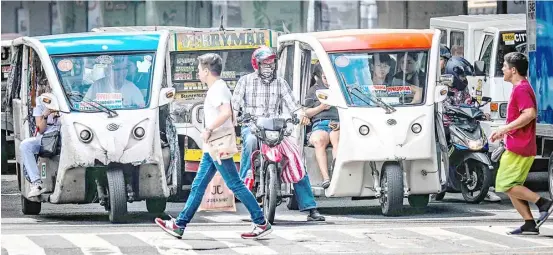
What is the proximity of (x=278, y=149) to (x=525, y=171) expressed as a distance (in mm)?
2642

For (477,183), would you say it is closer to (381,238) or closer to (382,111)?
(382,111)

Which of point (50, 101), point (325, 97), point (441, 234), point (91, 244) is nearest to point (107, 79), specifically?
point (50, 101)

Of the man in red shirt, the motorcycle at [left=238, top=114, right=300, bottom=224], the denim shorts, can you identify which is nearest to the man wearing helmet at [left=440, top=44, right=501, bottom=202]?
the denim shorts

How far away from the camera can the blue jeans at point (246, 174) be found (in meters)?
16.0

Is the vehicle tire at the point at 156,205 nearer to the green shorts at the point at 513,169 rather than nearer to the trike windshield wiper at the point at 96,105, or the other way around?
the trike windshield wiper at the point at 96,105

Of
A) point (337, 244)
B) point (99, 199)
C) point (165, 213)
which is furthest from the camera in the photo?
point (165, 213)

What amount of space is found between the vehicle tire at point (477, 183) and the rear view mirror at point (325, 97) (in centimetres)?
243

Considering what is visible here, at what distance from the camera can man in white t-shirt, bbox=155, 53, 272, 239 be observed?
13.9 m

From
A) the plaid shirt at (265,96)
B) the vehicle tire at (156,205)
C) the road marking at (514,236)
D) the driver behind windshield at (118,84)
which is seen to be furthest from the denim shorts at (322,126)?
the road marking at (514,236)

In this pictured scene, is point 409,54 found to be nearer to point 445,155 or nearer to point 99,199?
point 445,155

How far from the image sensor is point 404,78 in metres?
17.0

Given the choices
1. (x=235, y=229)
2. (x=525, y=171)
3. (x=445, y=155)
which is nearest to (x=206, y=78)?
(x=235, y=229)

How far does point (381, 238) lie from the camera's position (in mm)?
14281

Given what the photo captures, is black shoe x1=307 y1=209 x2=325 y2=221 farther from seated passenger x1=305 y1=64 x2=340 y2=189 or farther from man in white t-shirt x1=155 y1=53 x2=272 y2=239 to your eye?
man in white t-shirt x1=155 y1=53 x2=272 y2=239
